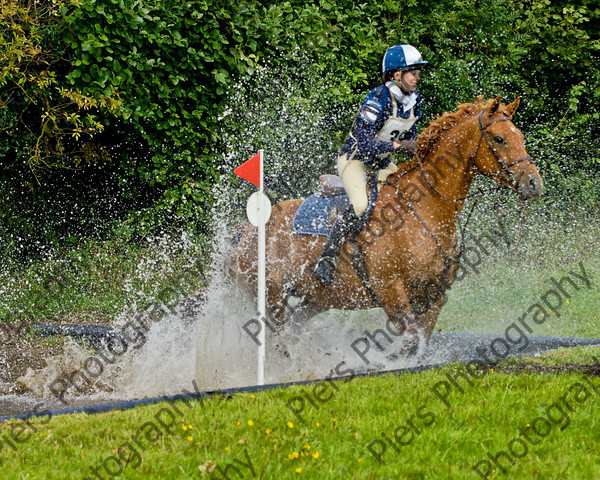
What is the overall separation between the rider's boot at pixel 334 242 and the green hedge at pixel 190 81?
12.2ft

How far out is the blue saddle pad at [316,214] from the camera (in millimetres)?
6570

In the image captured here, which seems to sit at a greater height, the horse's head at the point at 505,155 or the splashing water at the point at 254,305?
the horse's head at the point at 505,155

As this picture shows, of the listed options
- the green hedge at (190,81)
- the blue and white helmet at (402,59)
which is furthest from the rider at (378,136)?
the green hedge at (190,81)

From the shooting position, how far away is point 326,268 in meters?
6.39

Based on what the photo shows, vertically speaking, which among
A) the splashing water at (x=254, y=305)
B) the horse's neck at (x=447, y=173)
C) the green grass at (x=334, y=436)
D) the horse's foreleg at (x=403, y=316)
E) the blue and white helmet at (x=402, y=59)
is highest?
the blue and white helmet at (x=402, y=59)

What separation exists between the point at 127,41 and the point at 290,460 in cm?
655

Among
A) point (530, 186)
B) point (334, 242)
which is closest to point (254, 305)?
point (334, 242)

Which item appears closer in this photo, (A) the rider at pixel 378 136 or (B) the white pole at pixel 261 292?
(B) the white pole at pixel 261 292

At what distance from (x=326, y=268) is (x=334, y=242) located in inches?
10.3

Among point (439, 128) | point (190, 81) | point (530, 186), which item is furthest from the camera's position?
point (190, 81)

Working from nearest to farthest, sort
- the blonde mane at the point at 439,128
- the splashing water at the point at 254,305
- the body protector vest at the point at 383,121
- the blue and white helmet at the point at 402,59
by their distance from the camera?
the blue and white helmet at the point at 402,59, the body protector vest at the point at 383,121, the blonde mane at the point at 439,128, the splashing water at the point at 254,305

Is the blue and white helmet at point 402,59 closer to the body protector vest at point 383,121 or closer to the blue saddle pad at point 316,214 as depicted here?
the body protector vest at point 383,121

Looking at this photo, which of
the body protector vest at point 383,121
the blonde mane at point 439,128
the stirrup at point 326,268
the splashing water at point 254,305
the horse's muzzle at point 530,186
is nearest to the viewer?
the horse's muzzle at point 530,186

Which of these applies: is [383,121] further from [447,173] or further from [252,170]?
[252,170]
